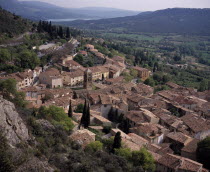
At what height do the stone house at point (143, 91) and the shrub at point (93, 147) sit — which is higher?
the shrub at point (93, 147)

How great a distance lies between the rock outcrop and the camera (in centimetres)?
1320

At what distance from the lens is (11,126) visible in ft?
45.6

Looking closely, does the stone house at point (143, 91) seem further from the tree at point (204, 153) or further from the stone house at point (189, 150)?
the tree at point (204, 153)

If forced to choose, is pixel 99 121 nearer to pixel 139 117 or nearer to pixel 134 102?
pixel 139 117

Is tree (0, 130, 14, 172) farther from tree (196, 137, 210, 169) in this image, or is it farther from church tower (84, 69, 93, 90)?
church tower (84, 69, 93, 90)

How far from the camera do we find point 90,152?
59.1 feet

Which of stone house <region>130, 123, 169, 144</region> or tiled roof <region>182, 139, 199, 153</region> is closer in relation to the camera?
tiled roof <region>182, 139, 199, 153</region>

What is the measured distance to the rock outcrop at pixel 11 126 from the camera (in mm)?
13199

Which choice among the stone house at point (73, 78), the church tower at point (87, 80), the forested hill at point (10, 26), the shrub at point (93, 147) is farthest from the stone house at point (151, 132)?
the forested hill at point (10, 26)

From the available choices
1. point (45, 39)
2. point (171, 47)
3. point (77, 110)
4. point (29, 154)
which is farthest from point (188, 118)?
point (171, 47)

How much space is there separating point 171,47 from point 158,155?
121967 mm

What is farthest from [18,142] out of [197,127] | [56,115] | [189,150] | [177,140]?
[197,127]

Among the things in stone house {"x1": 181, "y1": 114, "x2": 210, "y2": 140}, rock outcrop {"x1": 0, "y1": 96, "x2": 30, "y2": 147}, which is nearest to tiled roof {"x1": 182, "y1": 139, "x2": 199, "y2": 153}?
stone house {"x1": 181, "y1": 114, "x2": 210, "y2": 140}

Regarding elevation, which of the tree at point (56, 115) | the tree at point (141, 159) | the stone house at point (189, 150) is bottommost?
the stone house at point (189, 150)
